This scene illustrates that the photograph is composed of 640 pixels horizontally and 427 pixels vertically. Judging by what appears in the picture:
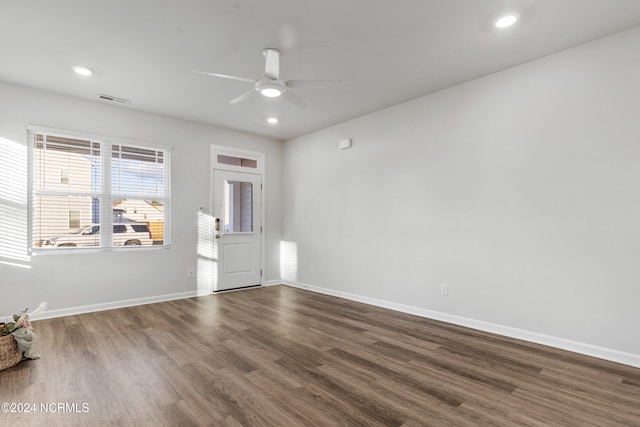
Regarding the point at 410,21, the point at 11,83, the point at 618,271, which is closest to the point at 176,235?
the point at 11,83

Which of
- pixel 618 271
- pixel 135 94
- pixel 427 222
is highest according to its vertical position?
pixel 135 94

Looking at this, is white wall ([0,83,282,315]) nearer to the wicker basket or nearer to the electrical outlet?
the wicker basket

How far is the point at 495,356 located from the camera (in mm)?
2887

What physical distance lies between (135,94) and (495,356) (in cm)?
502

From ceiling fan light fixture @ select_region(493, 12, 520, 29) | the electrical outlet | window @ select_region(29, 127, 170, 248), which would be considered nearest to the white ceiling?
ceiling fan light fixture @ select_region(493, 12, 520, 29)

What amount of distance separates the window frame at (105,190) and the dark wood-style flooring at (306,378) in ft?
3.47

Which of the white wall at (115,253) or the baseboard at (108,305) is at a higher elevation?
the white wall at (115,253)

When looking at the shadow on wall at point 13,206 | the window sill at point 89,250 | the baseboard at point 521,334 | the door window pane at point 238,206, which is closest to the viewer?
the baseboard at point 521,334

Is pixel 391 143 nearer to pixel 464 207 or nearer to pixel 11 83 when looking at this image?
pixel 464 207

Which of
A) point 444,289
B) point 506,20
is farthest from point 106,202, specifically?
point 506,20

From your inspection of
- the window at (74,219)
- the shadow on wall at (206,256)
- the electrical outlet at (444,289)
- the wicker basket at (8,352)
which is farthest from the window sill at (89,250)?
the electrical outlet at (444,289)

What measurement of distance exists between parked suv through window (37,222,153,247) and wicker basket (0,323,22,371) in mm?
1755

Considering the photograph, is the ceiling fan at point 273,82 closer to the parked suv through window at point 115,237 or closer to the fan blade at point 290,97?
the fan blade at point 290,97

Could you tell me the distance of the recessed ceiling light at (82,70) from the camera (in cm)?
341
